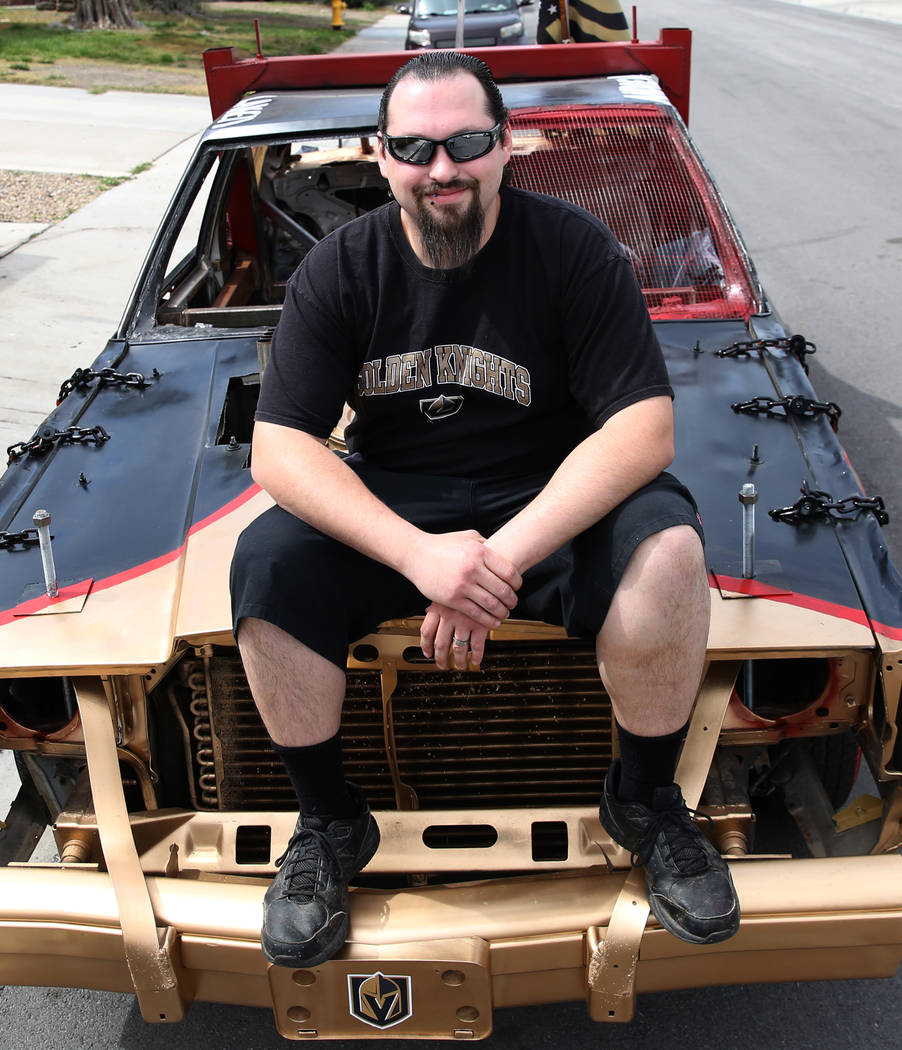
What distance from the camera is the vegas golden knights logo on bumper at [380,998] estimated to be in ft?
6.82

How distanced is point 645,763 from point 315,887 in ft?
2.21

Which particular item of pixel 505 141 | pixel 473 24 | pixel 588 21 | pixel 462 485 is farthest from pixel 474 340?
pixel 473 24

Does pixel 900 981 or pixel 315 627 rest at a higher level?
pixel 315 627

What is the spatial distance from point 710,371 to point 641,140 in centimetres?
118

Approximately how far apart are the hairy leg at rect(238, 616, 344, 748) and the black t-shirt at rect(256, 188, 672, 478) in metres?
0.50

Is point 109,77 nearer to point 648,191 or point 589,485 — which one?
point 648,191

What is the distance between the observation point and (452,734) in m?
2.45

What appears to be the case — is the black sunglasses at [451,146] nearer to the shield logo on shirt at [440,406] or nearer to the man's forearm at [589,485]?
the shield logo on shirt at [440,406]

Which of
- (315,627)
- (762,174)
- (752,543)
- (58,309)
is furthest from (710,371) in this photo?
(762,174)

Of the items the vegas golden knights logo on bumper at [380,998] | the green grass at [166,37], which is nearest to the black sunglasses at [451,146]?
the vegas golden knights logo on bumper at [380,998]

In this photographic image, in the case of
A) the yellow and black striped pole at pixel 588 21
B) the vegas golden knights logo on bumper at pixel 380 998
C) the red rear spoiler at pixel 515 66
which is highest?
the red rear spoiler at pixel 515 66

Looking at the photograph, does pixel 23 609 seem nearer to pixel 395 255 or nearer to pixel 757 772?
pixel 395 255

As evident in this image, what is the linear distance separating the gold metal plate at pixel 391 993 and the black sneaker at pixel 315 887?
0.18ft

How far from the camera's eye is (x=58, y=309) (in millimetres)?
7406
